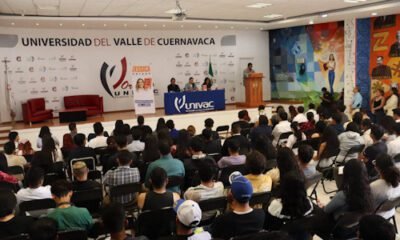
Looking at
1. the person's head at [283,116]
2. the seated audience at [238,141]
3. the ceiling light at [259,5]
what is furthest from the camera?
the ceiling light at [259,5]

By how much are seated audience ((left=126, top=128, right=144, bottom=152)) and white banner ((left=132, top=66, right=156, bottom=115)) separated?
4.64 m

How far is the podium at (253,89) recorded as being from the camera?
13.1 m

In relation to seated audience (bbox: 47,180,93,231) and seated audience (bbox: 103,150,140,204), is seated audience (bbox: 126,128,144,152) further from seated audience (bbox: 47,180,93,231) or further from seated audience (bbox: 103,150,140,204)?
seated audience (bbox: 47,180,93,231)

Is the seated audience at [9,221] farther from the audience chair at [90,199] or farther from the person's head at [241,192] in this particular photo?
the person's head at [241,192]

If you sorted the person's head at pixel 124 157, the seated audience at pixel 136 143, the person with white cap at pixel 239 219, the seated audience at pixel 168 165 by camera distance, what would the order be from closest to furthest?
the person with white cap at pixel 239 219
the person's head at pixel 124 157
the seated audience at pixel 168 165
the seated audience at pixel 136 143

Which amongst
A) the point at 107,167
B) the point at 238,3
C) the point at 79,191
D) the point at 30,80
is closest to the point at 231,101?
the point at 238,3

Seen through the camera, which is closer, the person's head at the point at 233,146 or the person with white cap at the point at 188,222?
the person with white cap at the point at 188,222

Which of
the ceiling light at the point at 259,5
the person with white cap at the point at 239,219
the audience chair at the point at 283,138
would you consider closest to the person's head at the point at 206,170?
the person with white cap at the point at 239,219

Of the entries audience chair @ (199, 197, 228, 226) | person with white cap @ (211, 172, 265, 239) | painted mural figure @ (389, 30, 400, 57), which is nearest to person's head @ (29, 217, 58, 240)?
person with white cap @ (211, 172, 265, 239)

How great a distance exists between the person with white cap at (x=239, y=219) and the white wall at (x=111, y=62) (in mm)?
10701

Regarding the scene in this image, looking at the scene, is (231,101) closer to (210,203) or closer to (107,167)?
(107,167)

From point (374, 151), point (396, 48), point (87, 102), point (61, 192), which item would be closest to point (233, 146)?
point (374, 151)

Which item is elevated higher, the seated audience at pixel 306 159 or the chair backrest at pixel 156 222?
the seated audience at pixel 306 159

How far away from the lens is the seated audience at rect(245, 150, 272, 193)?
3.69 meters
